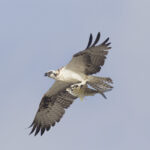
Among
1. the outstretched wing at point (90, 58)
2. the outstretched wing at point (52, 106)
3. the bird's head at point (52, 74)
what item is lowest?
the outstretched wing at point (52, 106)

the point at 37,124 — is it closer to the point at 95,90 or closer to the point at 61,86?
the point at 61,86

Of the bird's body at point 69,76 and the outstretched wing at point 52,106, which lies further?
the outstretched wing at point 52,106

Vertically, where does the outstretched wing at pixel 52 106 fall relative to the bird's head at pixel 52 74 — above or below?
below

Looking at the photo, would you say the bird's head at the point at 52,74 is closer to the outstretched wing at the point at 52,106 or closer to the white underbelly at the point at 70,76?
the white underbelly at the point at 70,76

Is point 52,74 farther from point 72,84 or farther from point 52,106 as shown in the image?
Answer: point 52,106

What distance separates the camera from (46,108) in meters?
16.5

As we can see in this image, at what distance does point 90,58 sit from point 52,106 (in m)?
2.29

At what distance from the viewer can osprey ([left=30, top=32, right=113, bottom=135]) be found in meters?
14.8

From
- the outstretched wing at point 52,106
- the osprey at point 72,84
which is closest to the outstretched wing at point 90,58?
the osprey at point 72,84

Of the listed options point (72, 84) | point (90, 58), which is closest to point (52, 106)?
point (72, 84)

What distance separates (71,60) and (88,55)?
482 mm

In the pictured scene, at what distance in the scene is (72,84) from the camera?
629 inches

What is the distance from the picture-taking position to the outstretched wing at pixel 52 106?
53.2 ft

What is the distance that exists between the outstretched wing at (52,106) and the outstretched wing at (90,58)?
3.63ft
